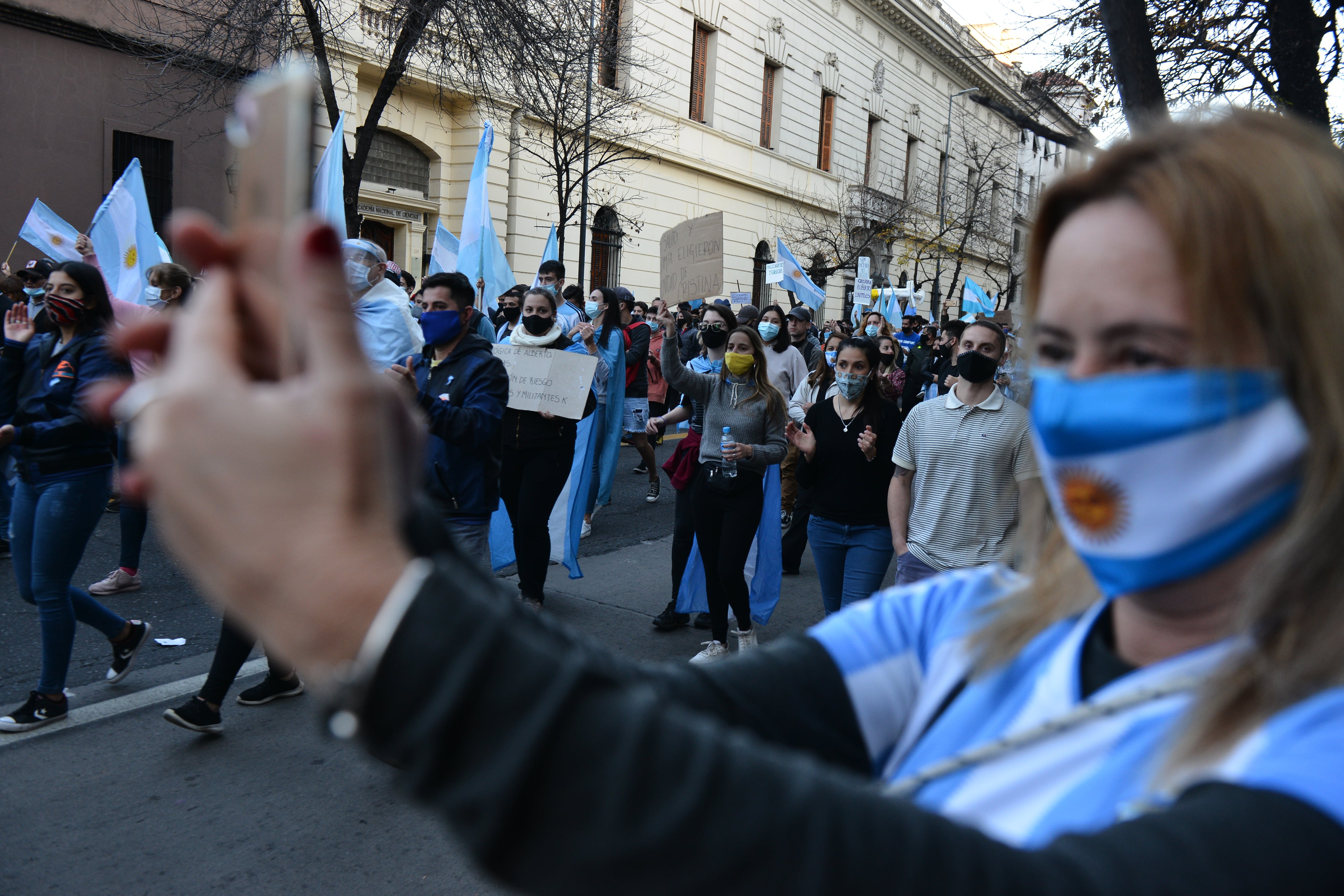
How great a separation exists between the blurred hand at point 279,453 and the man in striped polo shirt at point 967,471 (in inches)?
150

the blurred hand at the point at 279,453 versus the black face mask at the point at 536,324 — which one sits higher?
the black face mask at the point at 536,324

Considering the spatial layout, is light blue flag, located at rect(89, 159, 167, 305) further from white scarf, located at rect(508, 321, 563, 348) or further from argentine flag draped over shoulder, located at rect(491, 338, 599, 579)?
white scarf, located at rect(508, 321, 563, 348)

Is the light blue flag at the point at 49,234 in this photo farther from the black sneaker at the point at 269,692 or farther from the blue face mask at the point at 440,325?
the black sneaker at the point at 269,692

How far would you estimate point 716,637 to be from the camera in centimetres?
561

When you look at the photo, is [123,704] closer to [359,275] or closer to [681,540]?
[359,275]

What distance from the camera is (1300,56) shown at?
330 inches

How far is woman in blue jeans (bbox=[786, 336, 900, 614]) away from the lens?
499 cm

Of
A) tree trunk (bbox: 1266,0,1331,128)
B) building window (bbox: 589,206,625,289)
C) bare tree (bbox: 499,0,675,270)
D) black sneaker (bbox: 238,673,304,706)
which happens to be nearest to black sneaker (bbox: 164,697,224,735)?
black sneaker (bbox: 238,673,304,706)

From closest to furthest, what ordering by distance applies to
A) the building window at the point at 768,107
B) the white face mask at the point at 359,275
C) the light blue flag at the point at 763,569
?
the white face mask at the point at 359,275 < the light blue flag at the point at 763,569 < the building window at the point at 768,107

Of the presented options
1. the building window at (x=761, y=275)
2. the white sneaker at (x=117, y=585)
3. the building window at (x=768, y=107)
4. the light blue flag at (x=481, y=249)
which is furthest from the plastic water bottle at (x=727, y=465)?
the building window at (x=768, y=107)

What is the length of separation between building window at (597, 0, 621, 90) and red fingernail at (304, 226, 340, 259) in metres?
14.3

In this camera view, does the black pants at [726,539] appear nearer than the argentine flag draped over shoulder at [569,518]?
Yes

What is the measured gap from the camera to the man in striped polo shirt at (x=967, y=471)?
13.7 ft

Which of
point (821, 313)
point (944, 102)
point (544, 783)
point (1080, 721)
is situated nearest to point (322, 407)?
point (544, 783)
